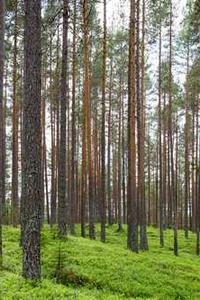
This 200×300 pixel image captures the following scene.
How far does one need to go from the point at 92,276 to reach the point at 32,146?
14.1 ft

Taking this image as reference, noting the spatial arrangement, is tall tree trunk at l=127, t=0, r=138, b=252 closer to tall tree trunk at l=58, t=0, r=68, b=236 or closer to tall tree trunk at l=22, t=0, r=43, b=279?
tall tree trunk at l=58, t=0, r=68, b=236

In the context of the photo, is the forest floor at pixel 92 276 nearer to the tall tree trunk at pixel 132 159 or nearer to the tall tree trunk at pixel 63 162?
the tall tree trunk at pixel 63 162

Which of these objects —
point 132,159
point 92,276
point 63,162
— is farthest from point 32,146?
point 132,159

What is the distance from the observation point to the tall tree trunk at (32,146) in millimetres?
10000

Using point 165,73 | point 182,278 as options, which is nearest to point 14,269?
point 182,278

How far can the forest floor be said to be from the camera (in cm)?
975

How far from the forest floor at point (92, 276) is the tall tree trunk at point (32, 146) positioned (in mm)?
596

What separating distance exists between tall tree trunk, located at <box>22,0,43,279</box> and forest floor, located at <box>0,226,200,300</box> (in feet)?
1.95

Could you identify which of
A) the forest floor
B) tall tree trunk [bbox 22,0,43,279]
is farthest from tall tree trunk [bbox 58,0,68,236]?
tall tree trunk [bbox 22,0,43,279]

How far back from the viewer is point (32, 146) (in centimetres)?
1004

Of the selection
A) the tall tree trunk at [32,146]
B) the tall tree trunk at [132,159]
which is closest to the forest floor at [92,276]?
the tall tree trunk at [32,146]

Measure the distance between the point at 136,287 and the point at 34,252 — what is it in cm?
331

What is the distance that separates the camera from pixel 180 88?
3356 centimetres

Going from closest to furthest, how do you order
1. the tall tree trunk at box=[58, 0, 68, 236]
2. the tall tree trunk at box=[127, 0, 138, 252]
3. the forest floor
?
the forest floor < the tall tree trunk at box=[58, 0, 68, 236] < the tall tree trunk at box=[127, 0, 138, 252]
